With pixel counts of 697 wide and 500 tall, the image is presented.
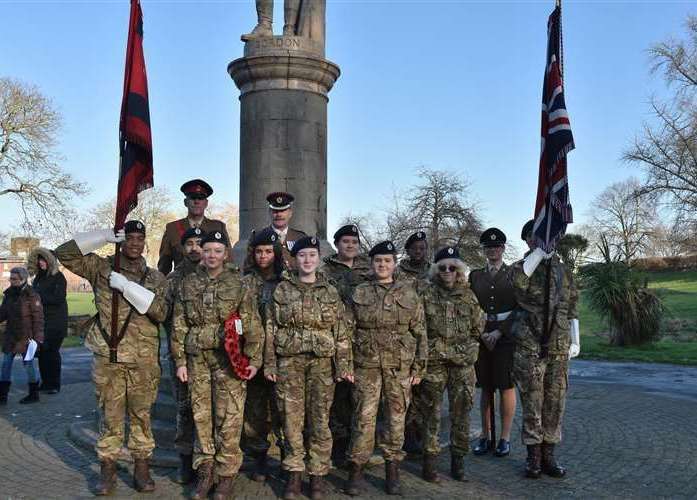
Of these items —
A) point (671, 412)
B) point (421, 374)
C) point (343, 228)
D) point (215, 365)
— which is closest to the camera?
point (215, 365)

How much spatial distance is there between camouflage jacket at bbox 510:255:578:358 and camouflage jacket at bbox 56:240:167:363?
3.05 metres

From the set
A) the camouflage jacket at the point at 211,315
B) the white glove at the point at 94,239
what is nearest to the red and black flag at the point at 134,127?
the white glove at the point at 94,239

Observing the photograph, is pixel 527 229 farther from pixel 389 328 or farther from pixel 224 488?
pixel 224 488

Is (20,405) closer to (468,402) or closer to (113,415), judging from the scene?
(113,415)

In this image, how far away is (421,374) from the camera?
5.64m

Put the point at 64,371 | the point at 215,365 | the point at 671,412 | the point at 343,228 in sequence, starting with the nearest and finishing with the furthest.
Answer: the point at 215,365 → the point at 343,228 → the point at 671,412 → the point at 64,371

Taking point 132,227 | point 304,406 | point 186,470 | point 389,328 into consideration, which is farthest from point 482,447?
point 132,227

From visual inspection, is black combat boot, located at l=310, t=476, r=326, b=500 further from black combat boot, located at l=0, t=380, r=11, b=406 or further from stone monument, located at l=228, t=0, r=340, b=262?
black combat boot, located at l=0, t=380, r=11, b=406

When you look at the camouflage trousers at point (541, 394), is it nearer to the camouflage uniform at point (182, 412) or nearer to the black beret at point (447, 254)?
the black beret at point (447, 254)

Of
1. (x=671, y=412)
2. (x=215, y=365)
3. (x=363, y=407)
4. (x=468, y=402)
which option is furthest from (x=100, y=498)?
(x=671, y=412)

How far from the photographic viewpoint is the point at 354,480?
5461 mm

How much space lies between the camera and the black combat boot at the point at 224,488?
5141mm

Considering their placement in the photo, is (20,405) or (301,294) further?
(20,405)

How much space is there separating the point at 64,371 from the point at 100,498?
26.5ft
